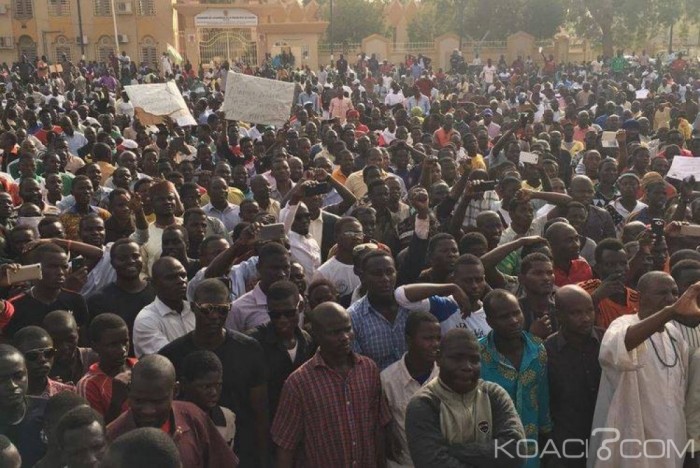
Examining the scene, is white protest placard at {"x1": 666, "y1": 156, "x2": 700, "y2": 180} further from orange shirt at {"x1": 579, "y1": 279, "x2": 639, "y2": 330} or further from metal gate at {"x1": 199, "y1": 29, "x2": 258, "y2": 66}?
metal gate at {"x1": 199, "y1": 29, "x2": 258, "y2": 66}

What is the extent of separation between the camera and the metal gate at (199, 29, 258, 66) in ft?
150

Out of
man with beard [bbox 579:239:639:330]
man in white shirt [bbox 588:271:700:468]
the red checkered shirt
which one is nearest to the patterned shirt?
the red checkered shirt

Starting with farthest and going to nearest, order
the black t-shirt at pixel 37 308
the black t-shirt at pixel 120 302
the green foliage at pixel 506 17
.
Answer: the green foliage at pixel 506 17 → the black t-shirt at pixel 120 302 → the black t-shirt at pixel 37 308

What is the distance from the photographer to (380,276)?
500cm

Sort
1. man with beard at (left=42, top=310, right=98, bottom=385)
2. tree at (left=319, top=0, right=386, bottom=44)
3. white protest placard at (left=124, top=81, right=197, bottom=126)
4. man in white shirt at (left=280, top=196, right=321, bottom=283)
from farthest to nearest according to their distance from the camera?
1. tree at (left=319, top=0, right=386, bottom=44)
2. white protest placard at (left=124, top=81, right=197, bottom=126)
3. man in white shirt at (left=280, top=196, right=321, bottom=283)
4. man with beard at (left=42, top=310, right=98, bottom=385)

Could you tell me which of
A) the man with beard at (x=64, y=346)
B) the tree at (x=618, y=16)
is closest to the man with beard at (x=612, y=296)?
the man with beard at (x=64, y=346)

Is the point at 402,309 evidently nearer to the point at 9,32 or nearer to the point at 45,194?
the point at 45,194

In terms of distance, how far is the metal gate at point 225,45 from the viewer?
150 ft

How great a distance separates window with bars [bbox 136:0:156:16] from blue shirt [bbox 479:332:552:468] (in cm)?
4857

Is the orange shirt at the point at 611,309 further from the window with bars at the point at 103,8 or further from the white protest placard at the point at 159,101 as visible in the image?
the window with bars at the point at 103,8

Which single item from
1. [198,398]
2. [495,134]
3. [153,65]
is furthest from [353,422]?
[153,65]

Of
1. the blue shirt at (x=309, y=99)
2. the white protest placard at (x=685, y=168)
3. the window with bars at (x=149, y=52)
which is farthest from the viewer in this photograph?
the window with bars at (x=149, y=52)

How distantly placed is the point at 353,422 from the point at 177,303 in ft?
4.75

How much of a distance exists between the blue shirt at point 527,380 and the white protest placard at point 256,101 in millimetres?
7614
